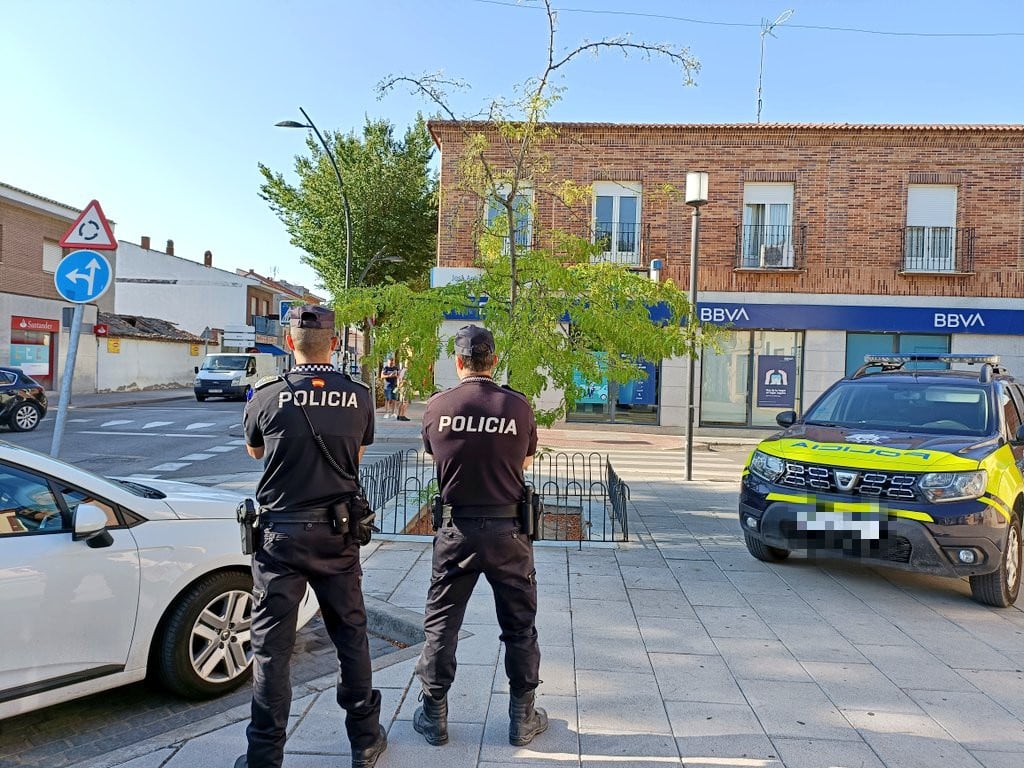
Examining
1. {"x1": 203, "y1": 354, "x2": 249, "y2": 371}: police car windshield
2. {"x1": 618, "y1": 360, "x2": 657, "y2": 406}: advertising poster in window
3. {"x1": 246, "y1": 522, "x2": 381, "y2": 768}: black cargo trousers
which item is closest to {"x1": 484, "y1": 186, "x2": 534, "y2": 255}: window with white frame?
{"x1": 246, "y1": 522, "x2": 381, "y2": 768}: black cargo trousers

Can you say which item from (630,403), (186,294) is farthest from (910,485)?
(186,294)

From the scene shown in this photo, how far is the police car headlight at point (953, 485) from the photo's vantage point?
4805 millimetres

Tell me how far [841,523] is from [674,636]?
1.53 meters

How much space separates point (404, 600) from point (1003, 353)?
59.7 feet

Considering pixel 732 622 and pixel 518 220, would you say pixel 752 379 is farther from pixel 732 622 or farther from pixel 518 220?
pixel 732 622

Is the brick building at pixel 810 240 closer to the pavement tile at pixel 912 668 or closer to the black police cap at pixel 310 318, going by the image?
the pavement tile at pixel 912 668

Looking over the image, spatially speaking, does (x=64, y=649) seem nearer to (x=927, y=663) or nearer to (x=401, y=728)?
(x=401, y=728)

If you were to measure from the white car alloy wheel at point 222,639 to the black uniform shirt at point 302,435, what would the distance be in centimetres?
111

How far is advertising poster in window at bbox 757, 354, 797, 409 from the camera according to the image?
59.0 feet

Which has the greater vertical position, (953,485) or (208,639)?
(953,485)

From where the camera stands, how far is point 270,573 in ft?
8.92

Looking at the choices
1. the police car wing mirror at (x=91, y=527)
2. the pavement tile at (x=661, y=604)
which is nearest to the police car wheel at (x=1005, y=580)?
the pavement tile at (x=661, y=604)

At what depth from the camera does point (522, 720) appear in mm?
3098

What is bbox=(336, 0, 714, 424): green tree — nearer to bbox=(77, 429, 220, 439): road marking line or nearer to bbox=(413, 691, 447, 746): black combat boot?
bbox=(413, 691, 447, 746): black combat boot
